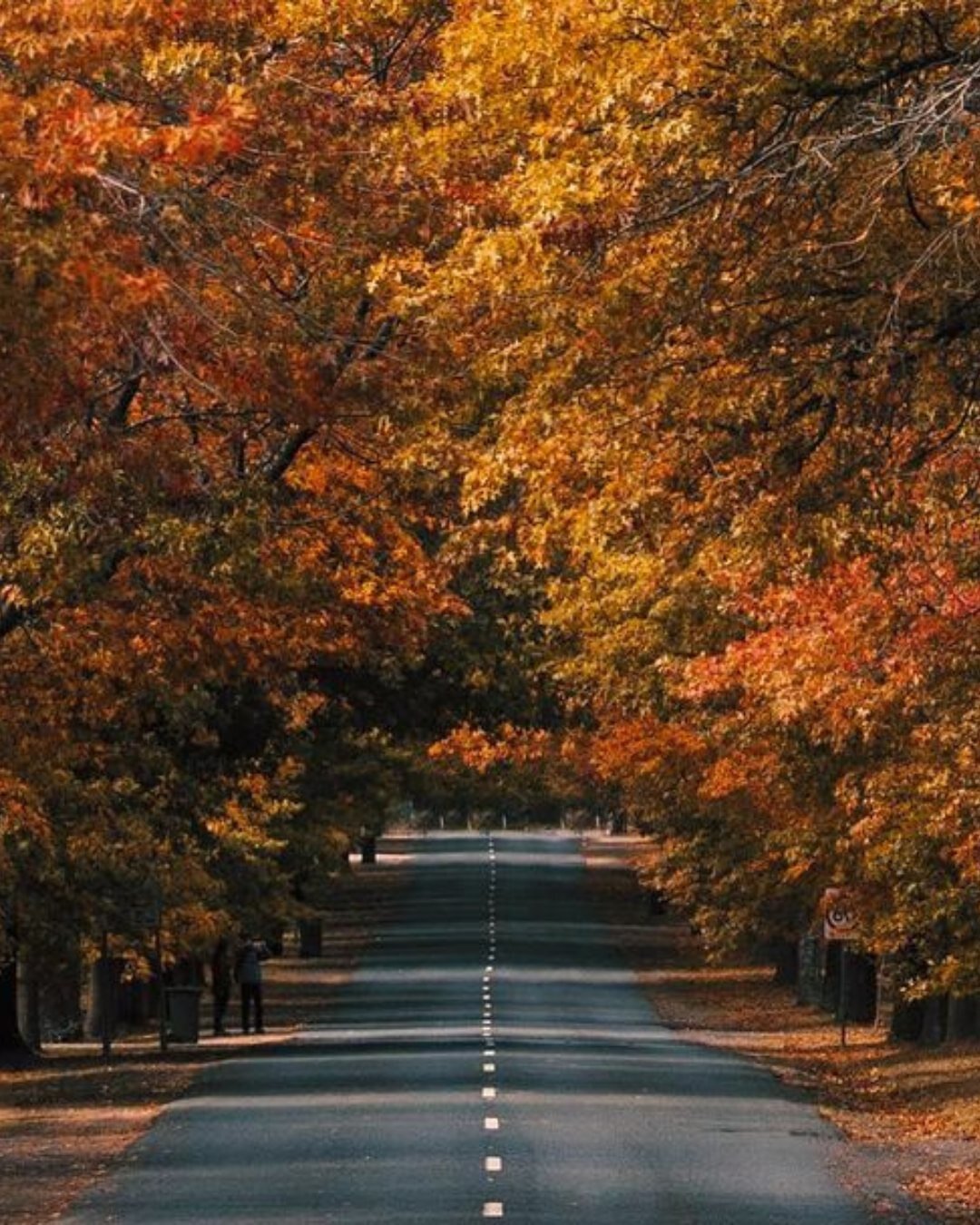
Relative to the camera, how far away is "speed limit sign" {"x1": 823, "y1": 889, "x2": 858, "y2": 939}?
4247cm

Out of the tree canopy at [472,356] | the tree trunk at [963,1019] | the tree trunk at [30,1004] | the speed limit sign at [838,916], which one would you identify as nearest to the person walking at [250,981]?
the tree trunk at [30,1004]

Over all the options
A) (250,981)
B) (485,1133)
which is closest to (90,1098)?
(485,1133)

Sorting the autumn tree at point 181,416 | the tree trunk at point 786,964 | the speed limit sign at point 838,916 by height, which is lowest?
the tree trunk at point 786,964

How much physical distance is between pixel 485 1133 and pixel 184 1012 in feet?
70.7

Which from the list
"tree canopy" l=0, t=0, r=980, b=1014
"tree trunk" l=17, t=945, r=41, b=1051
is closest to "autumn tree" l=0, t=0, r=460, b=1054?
"tree canopy" l=0, t=0, r=980, b=1014

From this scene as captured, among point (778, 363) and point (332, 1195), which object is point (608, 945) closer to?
point (332, 1195)

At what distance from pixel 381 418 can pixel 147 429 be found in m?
1.91

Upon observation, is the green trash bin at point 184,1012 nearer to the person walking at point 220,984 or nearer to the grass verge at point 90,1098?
the grass verge at point 90,1098

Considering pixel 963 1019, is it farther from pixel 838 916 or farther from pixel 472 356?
pixel 472 356

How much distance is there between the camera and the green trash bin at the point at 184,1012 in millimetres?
50844

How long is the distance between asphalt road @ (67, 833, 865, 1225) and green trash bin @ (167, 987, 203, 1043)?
6.60 ft

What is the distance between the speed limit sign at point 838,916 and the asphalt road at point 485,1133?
2.24m

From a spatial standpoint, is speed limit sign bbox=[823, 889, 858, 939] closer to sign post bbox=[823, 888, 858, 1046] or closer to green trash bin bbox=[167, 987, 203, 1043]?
sign post bbox=[823, 888, 858, 1046]

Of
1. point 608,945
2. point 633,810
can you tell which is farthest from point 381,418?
point 608,945
